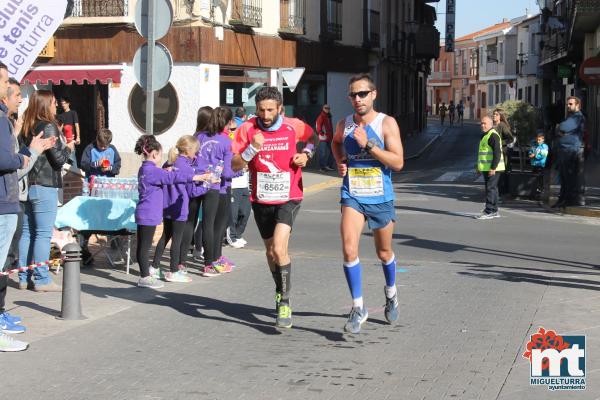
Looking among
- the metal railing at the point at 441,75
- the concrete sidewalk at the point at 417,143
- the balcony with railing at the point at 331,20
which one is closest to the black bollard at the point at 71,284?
the balcony with railing at the point at 331,20

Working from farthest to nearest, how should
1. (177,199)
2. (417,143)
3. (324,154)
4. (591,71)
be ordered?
(417,143) → (324,154) → (591,71) → (177,199)

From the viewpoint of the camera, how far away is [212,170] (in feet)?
35.9

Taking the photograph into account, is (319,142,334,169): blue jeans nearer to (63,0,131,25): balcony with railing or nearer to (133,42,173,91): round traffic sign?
(63,0,131,25): balcony with railing

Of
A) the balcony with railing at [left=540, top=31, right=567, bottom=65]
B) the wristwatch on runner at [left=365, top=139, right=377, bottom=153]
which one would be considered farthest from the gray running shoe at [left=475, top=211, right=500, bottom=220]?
the balcony with railing at [left=540, top=31, right=567, bottom=65]

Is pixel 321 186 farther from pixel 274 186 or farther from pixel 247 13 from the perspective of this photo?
pixel 274 186

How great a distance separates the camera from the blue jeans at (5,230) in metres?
7.52

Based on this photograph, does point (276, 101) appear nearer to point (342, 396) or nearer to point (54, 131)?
point (54, 131)

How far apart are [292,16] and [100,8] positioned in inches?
262

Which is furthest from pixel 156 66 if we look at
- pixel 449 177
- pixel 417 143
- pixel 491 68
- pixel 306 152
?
pixel 491 68

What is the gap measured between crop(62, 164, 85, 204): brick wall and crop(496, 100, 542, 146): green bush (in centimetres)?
1037

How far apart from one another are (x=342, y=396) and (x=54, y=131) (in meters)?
4.17

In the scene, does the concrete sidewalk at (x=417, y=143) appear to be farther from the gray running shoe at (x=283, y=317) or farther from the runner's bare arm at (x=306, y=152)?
the gray running shoe at (x=283, y=317)

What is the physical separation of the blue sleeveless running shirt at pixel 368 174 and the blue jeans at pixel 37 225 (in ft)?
10.1

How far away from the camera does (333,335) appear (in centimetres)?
802
